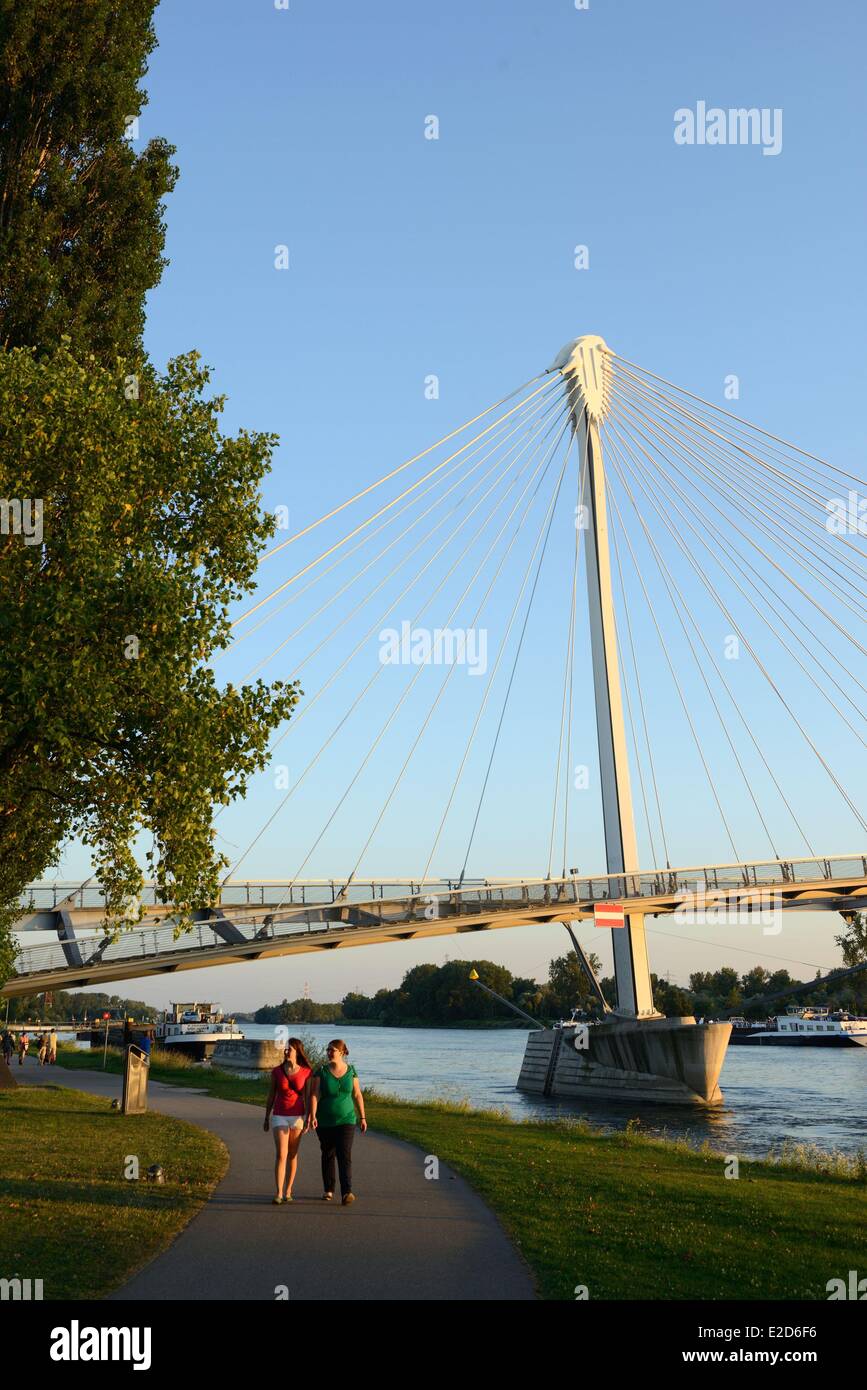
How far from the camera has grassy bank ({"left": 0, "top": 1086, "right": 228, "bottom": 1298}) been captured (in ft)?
29.8

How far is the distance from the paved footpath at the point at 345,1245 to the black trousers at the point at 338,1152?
252mm

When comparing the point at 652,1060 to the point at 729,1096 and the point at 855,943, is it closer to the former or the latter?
the point at 729,1096

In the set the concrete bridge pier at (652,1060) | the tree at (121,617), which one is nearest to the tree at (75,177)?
the tree at (121,617)

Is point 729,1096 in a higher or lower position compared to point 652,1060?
lower

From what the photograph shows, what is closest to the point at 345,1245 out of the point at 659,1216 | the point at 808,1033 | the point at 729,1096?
the point at 659,1216

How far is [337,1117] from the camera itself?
12.4m

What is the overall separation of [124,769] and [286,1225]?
5.93m

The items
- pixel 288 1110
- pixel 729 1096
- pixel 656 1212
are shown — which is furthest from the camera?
pixel 729 1096

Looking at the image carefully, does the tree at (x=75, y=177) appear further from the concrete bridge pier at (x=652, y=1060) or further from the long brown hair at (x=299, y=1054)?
the concrete bridge pier at (x=652, y=1060)

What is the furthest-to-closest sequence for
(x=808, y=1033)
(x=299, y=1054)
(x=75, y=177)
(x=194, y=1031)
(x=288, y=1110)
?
1. (x=808, y=1033)
2. (x=194, y=1031)
3. (x=75, y=177)
4. (x=299, y=1054)
5. (x=288, y=1110)

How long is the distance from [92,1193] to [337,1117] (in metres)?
2.87

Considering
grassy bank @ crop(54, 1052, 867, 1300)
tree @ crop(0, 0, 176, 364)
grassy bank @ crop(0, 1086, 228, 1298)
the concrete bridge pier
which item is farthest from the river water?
tree @ crop(0, 0, 176, 364)

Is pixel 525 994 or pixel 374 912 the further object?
pixel 525 994

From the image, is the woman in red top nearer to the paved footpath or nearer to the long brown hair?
the long brown hair
